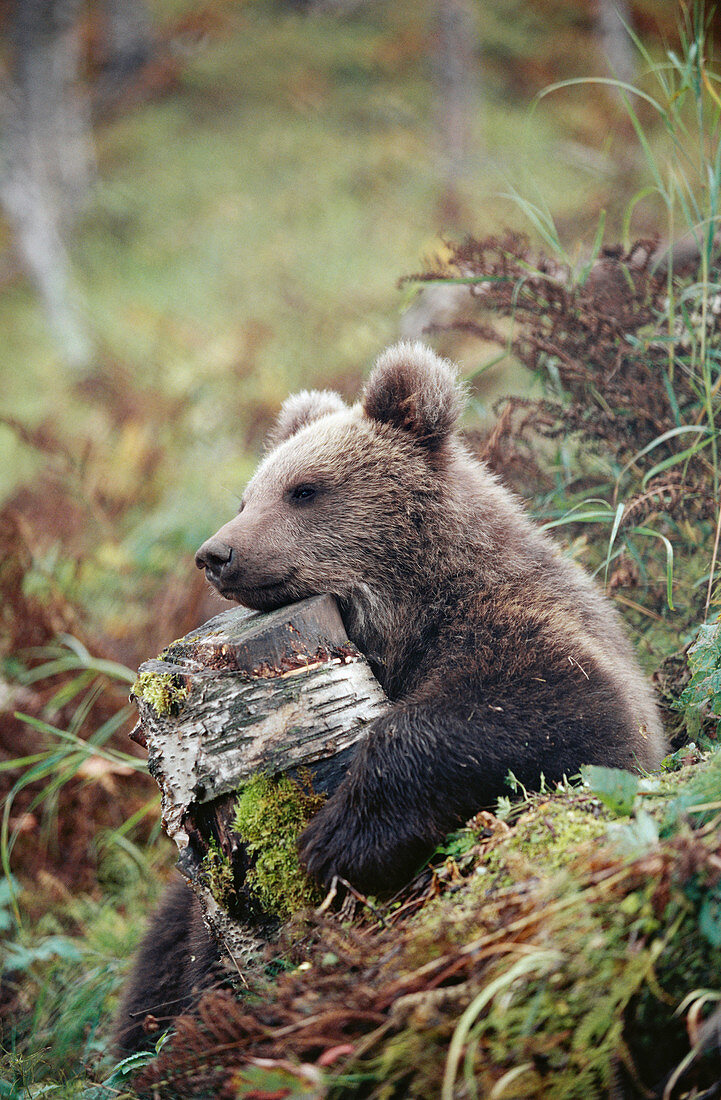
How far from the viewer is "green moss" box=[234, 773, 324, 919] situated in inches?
94.9

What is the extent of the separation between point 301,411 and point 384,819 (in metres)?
2.38

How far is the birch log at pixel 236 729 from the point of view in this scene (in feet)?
8.10

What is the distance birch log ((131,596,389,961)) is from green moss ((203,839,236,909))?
0.04 feet

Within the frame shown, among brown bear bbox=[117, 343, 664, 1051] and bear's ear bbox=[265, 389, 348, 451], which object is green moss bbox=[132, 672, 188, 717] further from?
bear's ear bbox=[265, 389, 348, 451]

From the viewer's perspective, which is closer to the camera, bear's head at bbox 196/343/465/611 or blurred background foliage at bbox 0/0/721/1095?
bear's head at bbox 196/343/465/611

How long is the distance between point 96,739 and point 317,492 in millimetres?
2169

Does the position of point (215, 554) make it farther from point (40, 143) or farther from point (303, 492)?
point (40, 143)

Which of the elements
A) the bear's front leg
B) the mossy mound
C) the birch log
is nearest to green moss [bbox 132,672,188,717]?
the birch log

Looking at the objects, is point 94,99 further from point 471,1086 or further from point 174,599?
point 471,1086

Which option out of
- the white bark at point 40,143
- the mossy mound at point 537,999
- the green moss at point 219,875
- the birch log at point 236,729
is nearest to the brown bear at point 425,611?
the birch log at point 236,729

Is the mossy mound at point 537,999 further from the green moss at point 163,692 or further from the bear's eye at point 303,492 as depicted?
the bear's eye at point 303,492

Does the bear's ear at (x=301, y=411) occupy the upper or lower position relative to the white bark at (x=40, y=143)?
lower

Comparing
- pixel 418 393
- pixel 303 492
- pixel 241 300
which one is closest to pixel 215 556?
pixel 303 492

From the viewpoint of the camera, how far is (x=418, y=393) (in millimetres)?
3391
